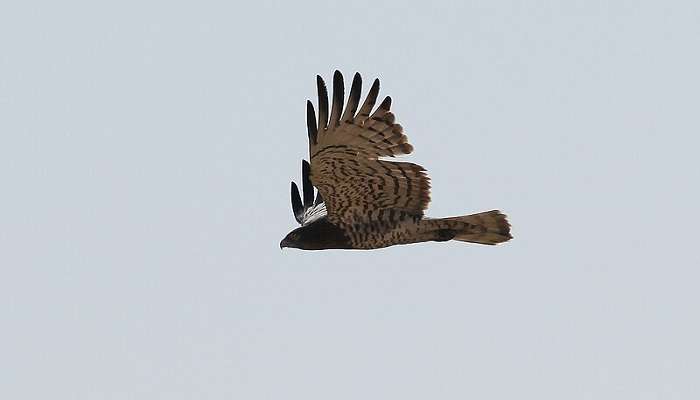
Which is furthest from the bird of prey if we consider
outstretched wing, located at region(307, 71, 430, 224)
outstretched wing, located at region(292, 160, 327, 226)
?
outstretched wing, located at region(292, 160, 327, 226)

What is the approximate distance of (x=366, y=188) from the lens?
16734 millimetres

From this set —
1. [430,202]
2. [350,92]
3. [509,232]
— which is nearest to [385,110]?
[350,92]

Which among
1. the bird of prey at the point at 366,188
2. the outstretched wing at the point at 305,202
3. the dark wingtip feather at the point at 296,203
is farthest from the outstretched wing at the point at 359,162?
the dark wingtip feather at the point at 296,203

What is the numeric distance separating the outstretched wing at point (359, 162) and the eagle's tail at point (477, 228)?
1.53 ft

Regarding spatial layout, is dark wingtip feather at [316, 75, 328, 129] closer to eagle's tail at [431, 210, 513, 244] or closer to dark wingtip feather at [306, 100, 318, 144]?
dark wingtip feather at [306, 100, 318, 144]

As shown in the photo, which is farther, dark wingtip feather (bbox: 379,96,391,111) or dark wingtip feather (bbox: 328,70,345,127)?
dark wingtip feather (bbox: 379,96,391,111)

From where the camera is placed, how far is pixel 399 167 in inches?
642

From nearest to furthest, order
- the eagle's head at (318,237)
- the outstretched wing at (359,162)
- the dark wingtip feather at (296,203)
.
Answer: the outstretched wing at (359,162) → the eagle's head at (318,237) → the dark wingtip feather at (296,203)

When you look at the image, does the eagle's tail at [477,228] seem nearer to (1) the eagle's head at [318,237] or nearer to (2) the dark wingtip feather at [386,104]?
(1) the eagle's head at [318,237]

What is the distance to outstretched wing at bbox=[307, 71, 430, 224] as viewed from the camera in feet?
51.4

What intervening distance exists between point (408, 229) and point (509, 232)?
1329 millimetres

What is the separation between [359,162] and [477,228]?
2.04 m

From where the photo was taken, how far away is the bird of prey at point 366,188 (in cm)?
1572

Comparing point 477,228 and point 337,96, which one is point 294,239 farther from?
point 337,96
